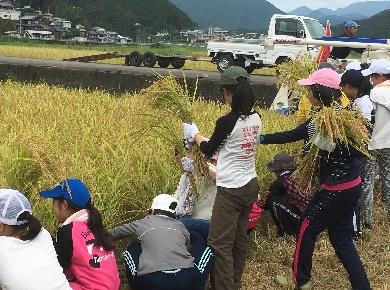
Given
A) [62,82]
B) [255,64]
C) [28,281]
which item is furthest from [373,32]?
[28,281]

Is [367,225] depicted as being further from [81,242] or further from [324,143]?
[81,242]

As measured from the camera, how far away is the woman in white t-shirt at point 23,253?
2529 mm

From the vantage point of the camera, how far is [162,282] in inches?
119

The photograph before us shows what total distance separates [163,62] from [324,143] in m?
16.4

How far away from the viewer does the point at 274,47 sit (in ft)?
51.5

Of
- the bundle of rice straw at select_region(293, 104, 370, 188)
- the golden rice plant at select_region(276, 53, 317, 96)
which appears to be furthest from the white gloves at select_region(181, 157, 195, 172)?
the golden rice plant at select_region(276, 53, 317, 96)

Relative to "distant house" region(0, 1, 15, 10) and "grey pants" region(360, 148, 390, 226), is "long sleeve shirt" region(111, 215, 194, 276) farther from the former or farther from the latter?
"distant house" region(0, 1, 15, 10)

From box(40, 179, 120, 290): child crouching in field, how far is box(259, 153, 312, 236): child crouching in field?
169cm

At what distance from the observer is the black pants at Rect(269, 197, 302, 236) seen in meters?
4.19

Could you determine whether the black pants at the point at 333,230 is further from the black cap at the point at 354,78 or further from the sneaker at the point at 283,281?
the black cap at the point at 354,78

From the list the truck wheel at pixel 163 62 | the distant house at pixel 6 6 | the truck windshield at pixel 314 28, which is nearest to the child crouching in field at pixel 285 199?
the truck windshield at pixel 314 28

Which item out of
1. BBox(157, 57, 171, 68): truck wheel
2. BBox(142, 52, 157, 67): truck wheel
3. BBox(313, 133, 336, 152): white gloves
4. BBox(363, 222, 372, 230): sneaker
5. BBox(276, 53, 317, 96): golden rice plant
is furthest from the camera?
BBox(157, 57, 171, 68): truck wheel

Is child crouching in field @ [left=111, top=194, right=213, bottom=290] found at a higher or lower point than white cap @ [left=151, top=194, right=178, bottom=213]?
lower

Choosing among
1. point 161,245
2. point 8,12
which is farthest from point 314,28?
point 8,12
